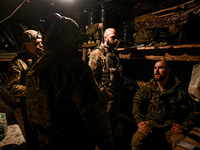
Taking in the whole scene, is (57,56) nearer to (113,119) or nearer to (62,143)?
(62,143)

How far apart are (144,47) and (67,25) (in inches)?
99.9

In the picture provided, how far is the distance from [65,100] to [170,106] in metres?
2.34

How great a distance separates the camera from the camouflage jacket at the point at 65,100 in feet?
3.64

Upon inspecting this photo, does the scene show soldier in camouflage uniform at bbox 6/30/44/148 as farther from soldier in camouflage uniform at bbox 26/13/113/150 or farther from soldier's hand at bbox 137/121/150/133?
soldier's hand at bbox 137/121/150/133

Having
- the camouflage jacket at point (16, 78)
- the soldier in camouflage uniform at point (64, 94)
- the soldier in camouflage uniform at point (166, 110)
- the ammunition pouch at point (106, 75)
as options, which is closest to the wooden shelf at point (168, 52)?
the soldier in camouflage uniform at point (166, 110)

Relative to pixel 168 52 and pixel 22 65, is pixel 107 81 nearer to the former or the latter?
pixel 168 52

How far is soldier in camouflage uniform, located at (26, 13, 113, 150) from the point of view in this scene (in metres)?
1.11

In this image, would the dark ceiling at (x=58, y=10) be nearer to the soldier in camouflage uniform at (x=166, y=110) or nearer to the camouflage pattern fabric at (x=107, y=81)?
the camouflage pattern fabric at (x=107, y=81)

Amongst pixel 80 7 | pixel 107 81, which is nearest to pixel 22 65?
pixel 107 81

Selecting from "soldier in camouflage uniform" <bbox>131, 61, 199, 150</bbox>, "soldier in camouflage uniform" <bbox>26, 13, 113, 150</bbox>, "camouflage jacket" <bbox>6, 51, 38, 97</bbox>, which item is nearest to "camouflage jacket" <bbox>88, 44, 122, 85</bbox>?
"soldier in camouflage uniform" <bbox>131, 61, 199, 150</bbox>

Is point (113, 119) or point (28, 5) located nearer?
point (113, 119)

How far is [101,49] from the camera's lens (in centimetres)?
333

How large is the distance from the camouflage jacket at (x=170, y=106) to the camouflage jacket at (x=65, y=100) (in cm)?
182

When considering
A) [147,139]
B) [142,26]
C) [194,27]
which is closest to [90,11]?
[142,26]
